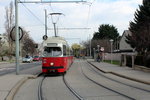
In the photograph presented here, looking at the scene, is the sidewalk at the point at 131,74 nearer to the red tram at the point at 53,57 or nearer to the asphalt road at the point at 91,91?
the asphalt road at the point at 91,91

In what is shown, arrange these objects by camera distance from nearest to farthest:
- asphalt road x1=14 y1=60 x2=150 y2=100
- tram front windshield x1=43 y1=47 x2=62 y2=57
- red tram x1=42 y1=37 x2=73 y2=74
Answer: asphalt road x1=14 y1=60 x2=150 y2=100, red tram x1=42 y1=37 x2=73 y2=74, tram front windshield x1=43 y1=47 x2=62 y2=57

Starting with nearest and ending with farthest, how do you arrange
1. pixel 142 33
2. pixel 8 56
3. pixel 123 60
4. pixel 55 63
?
1. pixel 55 63
2. pixel 123 60
3. pixel 142 33
4. pixel 8 56

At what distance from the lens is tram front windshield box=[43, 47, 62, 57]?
22.2 m

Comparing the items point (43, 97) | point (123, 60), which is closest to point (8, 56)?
point (123, 60)

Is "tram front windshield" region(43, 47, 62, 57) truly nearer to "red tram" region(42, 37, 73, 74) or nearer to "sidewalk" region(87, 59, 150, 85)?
"red tram" region(42, 37, 73, 74)

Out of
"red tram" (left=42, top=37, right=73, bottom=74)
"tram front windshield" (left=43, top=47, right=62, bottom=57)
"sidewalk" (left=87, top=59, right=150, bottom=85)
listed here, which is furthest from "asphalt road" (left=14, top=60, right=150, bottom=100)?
"tram front windshield" (left=43, top=47, right=62, bottom=57)

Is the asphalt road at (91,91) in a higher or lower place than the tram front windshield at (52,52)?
lower

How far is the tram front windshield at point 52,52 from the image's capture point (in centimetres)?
2219

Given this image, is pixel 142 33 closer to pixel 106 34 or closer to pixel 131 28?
pixel 131 28

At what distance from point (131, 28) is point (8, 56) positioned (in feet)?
135

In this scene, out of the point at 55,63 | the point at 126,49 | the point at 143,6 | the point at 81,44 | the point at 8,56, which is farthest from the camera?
the point at 81,44

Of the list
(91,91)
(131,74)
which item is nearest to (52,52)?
(131,74)

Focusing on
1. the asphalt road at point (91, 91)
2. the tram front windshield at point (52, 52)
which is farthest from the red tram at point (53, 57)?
the asphalt road at point (91, 91)

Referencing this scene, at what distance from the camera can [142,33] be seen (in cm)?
4016
